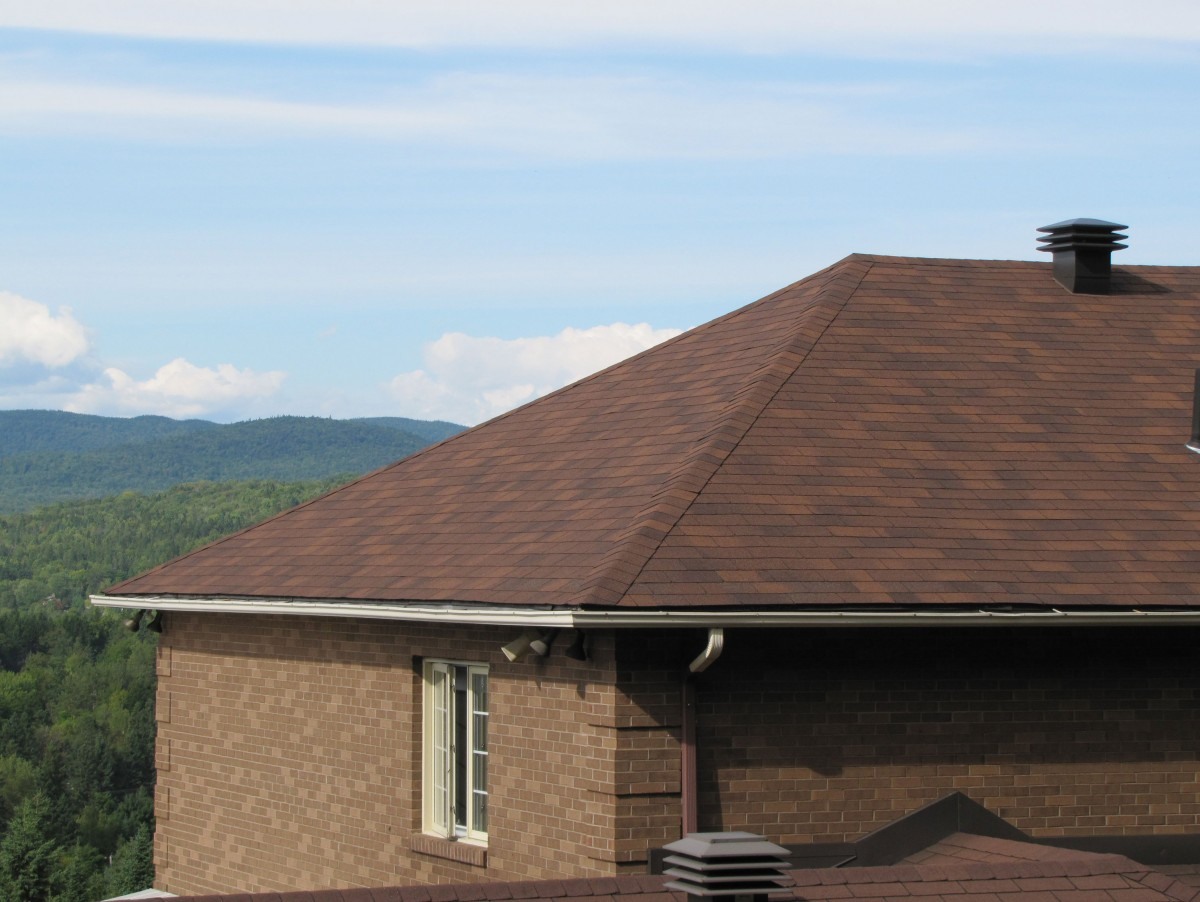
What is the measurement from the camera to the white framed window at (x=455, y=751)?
41.0ft

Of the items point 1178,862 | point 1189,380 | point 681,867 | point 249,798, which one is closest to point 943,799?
point 1178,862

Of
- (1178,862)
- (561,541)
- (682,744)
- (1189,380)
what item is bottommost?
(1178,862)

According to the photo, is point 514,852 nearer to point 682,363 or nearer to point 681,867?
point 681,867

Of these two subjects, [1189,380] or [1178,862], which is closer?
[1178,862]

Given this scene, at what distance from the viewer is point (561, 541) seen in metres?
11.8

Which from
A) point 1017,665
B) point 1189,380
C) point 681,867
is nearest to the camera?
point 681,867

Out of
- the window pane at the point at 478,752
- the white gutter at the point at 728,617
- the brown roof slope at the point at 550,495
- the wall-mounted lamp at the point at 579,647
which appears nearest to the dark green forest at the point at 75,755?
the brown roof slope at the point at 550,495

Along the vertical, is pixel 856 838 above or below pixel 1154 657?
below

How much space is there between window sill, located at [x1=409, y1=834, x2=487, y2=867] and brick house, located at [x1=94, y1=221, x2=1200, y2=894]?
0.14ft

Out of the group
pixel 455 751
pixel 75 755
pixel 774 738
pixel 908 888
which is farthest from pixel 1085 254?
pixel 75 755

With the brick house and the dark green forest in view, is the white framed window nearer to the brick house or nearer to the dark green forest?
the brick house

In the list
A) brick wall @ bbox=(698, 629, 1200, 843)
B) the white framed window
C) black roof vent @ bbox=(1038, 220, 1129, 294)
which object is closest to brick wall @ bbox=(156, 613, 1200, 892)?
brick wall @ bbox=(698, 629, 1200, 843)

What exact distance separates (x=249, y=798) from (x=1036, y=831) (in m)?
6.68

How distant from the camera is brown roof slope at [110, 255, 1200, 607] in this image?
11.3 m
